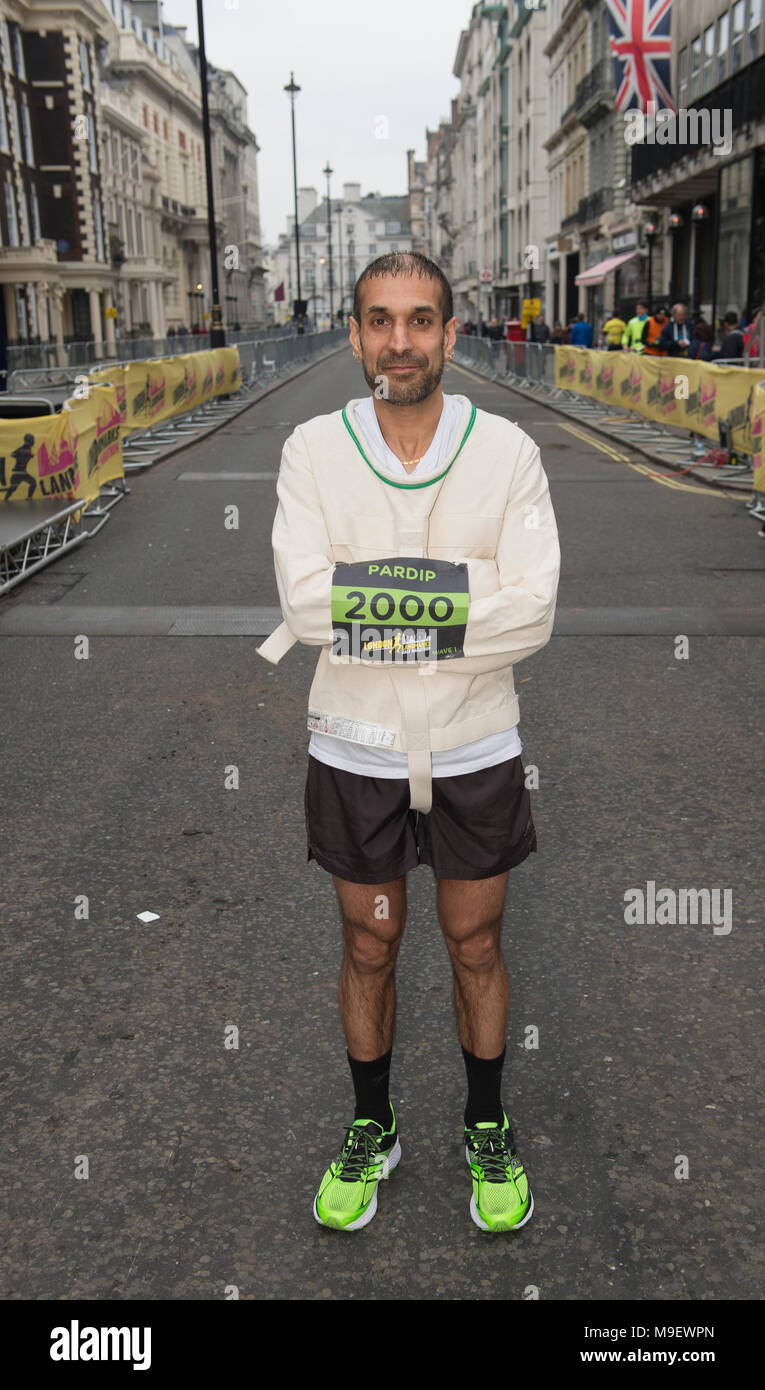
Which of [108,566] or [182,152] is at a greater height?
[182,152]

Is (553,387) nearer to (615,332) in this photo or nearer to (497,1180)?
(615,332)

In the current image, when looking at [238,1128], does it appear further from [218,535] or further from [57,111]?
[57,111]

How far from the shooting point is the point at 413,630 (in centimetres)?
247

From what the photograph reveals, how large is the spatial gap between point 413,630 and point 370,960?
0.80 m

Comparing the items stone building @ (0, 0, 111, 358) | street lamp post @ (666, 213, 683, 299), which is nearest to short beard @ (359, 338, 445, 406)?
street lamp post @ (666, 213, 683, 299)

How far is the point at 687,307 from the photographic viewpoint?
34.5m

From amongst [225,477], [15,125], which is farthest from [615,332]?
[15,125]

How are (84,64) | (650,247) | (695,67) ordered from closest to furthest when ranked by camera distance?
Result: (695,67)
(650,247)
(84,64)

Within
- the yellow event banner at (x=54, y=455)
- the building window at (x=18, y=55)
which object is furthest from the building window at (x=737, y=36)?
the building window at (x=18, y=55)

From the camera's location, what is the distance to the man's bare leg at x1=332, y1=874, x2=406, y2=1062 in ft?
8.96

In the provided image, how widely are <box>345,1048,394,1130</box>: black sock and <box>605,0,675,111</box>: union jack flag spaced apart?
32.5 metres

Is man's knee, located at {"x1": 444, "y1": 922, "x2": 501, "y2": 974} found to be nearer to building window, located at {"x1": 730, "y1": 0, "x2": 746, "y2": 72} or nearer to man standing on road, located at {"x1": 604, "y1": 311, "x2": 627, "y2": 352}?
man standing on road, located at {"x1": 604, "y1": 311, "x2": 627, "y2": 352}

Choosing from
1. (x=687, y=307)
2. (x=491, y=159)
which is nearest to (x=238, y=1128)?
(x=687, y=307)

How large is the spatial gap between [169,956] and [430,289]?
238 cm
